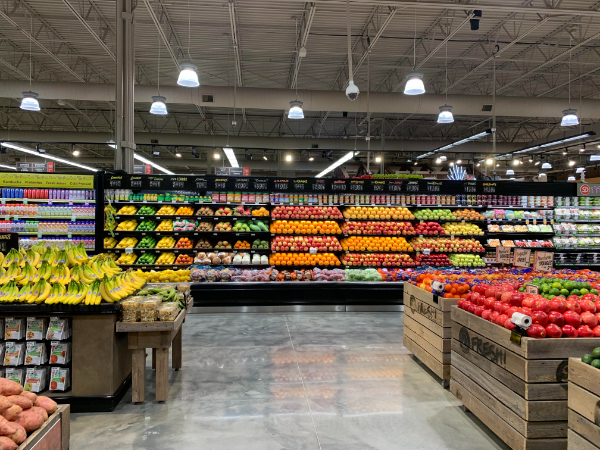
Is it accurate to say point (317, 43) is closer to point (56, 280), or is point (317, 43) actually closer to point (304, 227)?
point (304, 227)

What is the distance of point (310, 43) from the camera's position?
1152cm

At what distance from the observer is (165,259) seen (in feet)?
27.0

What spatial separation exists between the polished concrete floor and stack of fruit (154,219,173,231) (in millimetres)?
3152

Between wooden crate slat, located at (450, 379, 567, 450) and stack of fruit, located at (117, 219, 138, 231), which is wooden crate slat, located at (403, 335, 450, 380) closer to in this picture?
wooden crate slat, located at (450, 379, 567, 450)

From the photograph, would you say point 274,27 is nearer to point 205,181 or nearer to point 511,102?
point 205,181

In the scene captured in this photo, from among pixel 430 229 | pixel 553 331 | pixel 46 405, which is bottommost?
pixel 46 405

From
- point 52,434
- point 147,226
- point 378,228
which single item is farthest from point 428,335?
point 147,226

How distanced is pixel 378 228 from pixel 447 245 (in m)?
1.49

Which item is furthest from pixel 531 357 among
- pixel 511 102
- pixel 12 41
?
pixel 12 41

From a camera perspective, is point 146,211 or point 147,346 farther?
point 146,211

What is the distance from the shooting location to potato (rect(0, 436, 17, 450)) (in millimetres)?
1648

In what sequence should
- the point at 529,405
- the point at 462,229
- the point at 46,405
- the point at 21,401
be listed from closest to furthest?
the point at 21,401 → the point at 46,405 → the point at 529,405 → the point at 462,229

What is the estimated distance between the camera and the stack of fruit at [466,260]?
336 inches

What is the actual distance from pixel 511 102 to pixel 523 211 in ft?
19.0
